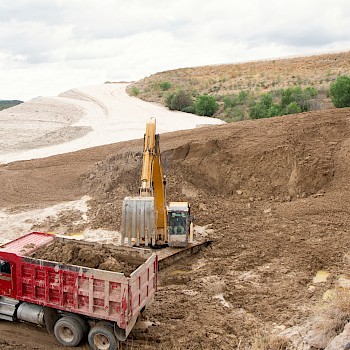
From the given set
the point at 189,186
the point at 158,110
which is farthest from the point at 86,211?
the point at 158,110

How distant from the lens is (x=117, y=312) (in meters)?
10.2

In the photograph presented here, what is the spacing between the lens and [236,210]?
67.8ft

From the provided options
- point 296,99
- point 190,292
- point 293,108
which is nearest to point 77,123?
point 296,99

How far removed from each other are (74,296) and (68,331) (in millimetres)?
998

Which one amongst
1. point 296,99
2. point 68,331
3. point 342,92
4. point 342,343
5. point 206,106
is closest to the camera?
point 342,343

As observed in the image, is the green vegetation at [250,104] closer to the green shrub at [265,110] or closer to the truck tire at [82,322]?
the green shrub at [265,110]

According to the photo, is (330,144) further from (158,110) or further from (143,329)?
(158,110)

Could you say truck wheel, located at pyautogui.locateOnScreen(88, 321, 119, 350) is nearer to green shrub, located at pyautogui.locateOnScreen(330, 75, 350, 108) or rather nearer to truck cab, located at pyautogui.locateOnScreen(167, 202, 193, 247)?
truck cab, located at pyautogui.locateOnScreen(167, 202, 193, 247)

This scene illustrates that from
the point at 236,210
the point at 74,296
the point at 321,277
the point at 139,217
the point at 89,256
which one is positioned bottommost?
the point at 321,277

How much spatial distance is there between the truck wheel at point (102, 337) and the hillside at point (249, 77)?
127 feet

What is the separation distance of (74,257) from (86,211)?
9781 mm

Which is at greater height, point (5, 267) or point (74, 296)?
point (5, 267)

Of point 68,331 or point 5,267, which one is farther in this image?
point 5,267

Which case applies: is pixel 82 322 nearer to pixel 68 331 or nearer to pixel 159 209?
pixel 68 331
